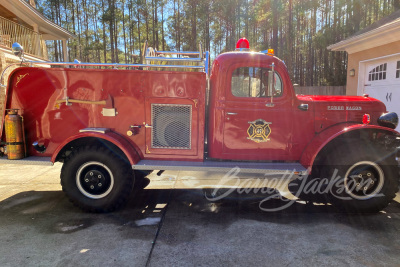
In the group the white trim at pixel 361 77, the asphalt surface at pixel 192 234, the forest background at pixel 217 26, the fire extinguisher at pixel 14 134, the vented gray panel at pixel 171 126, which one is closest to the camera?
the asphalt surface at pixel 192 234

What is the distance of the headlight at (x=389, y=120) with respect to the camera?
396cm

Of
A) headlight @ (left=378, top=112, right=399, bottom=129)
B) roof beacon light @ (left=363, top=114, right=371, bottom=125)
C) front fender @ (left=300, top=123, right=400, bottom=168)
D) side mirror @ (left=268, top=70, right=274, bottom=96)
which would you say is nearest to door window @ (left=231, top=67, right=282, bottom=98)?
side mirror @ (left=268, top=70, right=274, bottom=96)

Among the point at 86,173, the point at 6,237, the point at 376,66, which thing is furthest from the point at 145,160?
the point at 376,66

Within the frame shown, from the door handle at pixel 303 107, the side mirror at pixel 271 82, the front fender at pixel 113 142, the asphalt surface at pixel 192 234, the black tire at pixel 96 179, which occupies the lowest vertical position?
the asphalt surface at pixel 192 234

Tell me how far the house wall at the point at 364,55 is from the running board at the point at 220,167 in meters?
6.93

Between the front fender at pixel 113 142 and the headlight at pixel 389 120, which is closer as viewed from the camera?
the front fender at pixel 113 142

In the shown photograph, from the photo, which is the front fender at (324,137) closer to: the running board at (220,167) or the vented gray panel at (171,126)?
the running board at (220,167)

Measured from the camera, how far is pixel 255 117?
158 inches

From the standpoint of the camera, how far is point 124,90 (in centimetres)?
398

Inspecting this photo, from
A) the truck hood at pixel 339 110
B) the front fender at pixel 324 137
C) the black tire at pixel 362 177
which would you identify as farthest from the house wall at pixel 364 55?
the black tire at pixel 362 177

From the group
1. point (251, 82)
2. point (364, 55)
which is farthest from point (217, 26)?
point (251, 82)

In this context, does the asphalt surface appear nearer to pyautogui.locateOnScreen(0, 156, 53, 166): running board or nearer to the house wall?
pyautogui.locateOnScreen(0, 156, 53, 166): running board

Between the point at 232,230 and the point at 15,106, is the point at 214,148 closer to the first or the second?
the point at 232,230

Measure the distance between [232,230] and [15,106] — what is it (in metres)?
3.56
